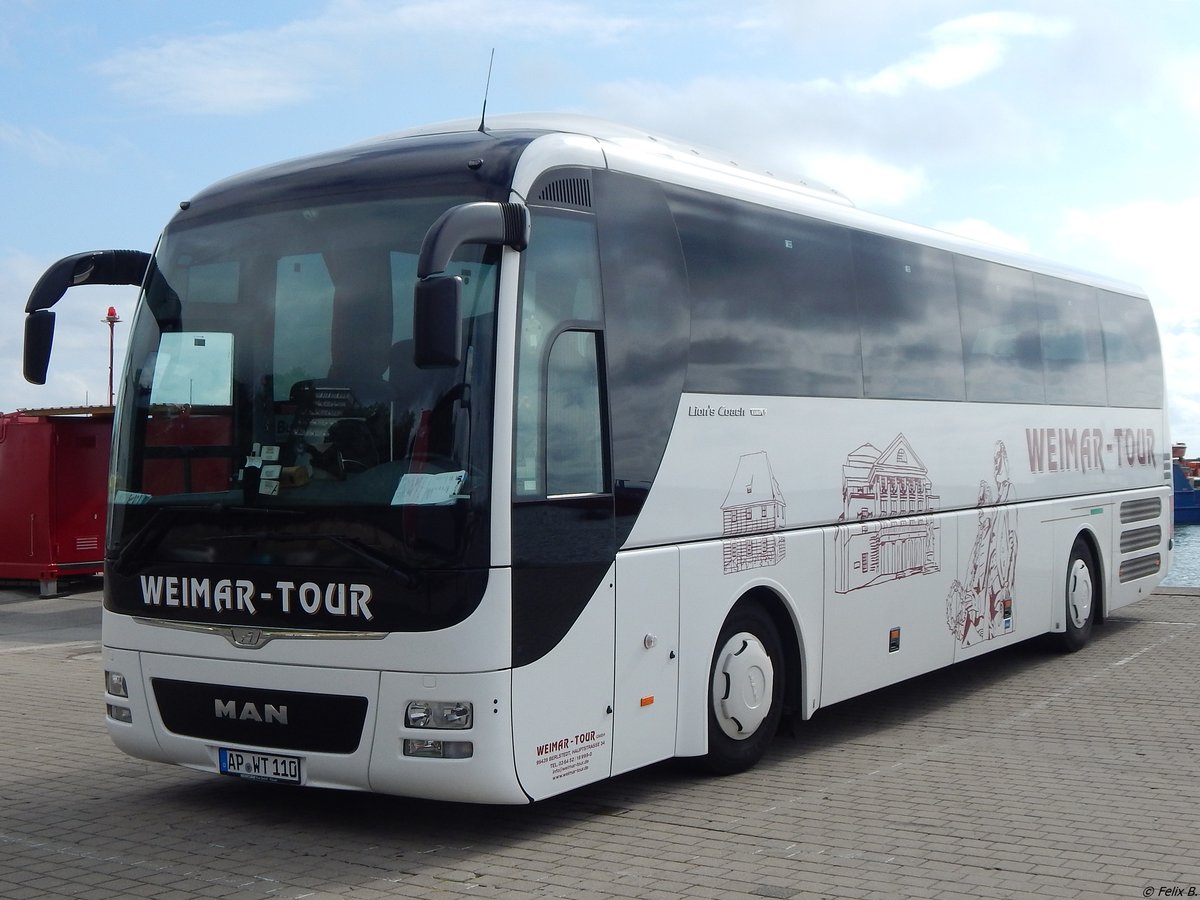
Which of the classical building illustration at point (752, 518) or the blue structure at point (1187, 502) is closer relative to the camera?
the classical building illustration at point (752, 518)

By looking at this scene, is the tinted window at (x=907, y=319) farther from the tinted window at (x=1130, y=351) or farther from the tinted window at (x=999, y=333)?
the tinted window at (x=1130, y=351)

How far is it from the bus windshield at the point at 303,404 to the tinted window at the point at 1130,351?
401 inches

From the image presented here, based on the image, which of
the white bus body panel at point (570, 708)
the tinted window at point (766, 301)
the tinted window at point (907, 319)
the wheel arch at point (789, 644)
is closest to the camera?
the white bus body panel at point (570, 708)

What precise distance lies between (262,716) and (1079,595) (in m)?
9.52

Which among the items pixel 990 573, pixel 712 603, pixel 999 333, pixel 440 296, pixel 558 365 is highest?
pixel 999 333

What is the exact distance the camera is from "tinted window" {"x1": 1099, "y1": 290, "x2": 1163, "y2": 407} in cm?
1493

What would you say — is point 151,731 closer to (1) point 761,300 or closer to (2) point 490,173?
(2) point 490,173

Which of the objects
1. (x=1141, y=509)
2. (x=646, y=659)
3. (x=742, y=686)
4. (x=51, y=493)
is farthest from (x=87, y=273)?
(x=51, y=493)

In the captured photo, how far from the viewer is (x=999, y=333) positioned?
39.8 ft

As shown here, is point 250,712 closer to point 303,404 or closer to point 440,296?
point 303,404

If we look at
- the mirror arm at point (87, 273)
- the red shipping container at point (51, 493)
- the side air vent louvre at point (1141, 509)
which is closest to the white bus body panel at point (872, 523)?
the side air vent louvre at point (1141, 509)

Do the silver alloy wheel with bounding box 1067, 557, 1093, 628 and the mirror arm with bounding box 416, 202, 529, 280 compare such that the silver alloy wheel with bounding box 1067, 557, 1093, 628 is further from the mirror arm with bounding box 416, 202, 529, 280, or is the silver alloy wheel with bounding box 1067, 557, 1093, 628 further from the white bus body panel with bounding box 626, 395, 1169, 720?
the mirror arm with bounding box 416, 202, 529, 280

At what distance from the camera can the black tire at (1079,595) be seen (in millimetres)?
13656

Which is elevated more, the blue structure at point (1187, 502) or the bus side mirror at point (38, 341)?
the bus side mirror at point (38, 341)
